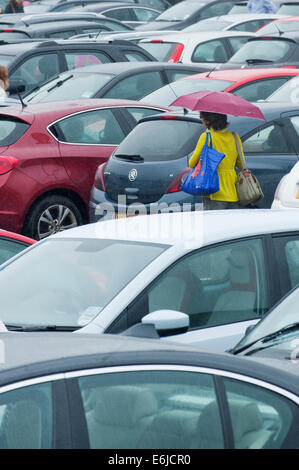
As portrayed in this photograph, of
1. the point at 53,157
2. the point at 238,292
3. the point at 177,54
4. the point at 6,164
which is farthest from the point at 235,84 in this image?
the point at 238,292

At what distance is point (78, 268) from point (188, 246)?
0.60 m

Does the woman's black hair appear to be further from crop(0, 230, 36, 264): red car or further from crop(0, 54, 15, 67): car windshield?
crop(0, 54, 15, 67): car windshield

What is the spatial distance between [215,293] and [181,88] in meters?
6.59

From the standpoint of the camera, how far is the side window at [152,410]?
311 centimetres

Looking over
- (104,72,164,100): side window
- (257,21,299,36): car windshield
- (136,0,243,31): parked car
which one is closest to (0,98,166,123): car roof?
(104,72,164,100): side window

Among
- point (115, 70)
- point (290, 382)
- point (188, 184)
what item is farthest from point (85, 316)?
point (115, 70)

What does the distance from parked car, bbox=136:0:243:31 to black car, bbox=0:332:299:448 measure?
18.6m

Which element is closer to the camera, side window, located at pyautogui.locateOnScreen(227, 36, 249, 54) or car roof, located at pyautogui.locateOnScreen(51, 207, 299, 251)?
car roof, located at pyautogui.locateOnScreen(51, 207, 299, 251)

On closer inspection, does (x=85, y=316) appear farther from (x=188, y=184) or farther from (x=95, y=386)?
(x=188, y=184)

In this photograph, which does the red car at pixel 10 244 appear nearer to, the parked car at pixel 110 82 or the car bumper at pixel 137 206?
the car bumper at pixel 137 206

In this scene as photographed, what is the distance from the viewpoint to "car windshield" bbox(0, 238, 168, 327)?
5.45 m

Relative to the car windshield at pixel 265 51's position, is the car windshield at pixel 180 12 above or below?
above

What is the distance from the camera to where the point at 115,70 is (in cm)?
1304

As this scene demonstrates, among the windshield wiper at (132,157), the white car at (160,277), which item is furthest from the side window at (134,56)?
the white car at (160,277)
